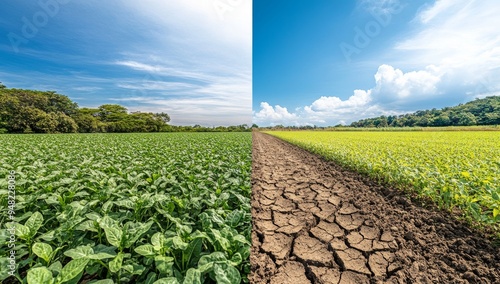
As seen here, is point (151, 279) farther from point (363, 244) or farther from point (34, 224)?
point (363, 244)

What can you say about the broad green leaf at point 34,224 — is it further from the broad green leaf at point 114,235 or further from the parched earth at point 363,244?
the parched earth at point 363,244

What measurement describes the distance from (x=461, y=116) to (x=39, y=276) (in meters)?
79.2

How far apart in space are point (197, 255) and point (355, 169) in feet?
21.9

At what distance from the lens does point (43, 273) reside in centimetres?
151

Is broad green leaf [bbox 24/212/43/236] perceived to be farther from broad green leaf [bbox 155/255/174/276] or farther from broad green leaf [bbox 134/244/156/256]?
broad green leaf [bbox 155/255/174/276]

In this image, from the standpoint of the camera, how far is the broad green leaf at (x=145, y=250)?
1.79 m

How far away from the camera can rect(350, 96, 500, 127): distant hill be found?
55.4 metres

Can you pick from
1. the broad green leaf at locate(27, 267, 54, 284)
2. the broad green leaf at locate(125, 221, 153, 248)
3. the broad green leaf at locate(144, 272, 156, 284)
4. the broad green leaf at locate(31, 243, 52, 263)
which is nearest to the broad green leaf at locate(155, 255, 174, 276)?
the broad green leaf at locate(144, 272, 156, 284)

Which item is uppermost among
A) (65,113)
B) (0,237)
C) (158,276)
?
(65,113)

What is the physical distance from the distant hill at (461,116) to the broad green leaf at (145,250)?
241 feet

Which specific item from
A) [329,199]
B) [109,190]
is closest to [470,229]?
[329,199]

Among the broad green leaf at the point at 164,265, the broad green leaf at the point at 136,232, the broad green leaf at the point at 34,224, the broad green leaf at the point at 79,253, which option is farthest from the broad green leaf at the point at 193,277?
the broad green leaf at the point at 34,224

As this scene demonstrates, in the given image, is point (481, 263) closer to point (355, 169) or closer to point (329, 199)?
point (329, 199)

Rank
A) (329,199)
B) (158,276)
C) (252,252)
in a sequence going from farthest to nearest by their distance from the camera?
1. (329,199)
2. (252,252)
3. (158,276)
